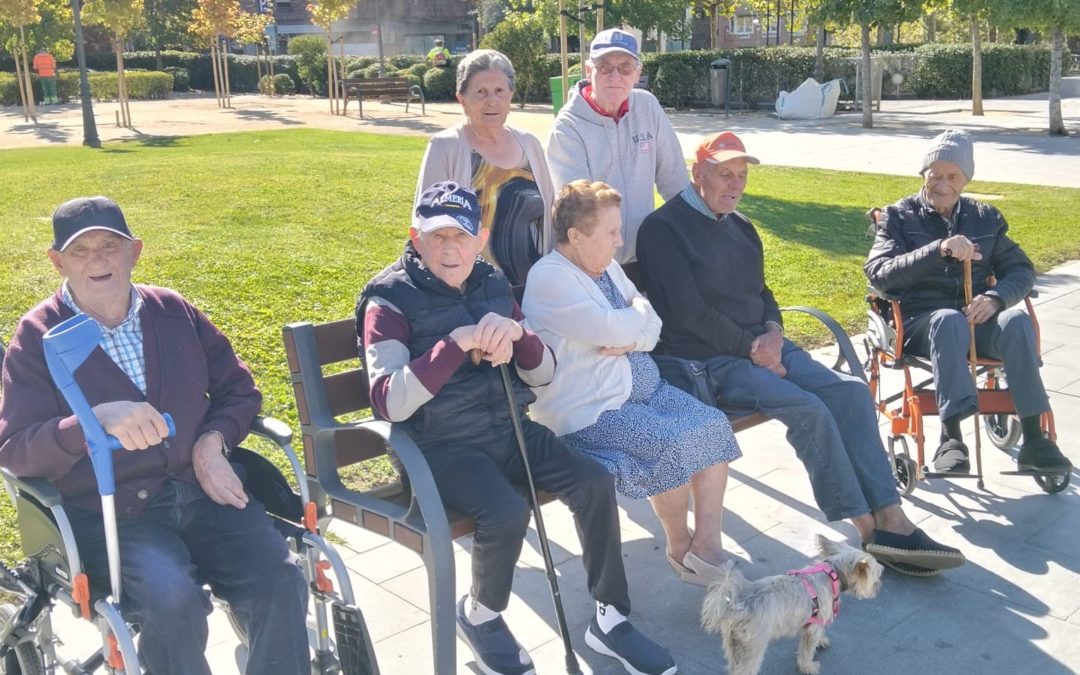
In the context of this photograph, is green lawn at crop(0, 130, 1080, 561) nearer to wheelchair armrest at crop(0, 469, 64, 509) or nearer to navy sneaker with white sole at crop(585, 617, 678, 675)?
wheelchair armrest at crop(0, 469, 64, 509)

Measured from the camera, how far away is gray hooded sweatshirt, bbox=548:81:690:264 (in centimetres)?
429

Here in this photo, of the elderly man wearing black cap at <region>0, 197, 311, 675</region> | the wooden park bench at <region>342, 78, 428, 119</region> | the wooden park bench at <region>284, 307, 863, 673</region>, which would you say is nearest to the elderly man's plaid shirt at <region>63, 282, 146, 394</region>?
the elderly man wearing black cap at <region>0, 197, 311, 675</region>

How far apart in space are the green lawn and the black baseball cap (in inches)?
61.5

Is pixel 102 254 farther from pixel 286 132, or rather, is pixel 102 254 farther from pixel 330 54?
pixel 330 54

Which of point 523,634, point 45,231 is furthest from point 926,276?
point 45,231

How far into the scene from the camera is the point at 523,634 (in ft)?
11.5

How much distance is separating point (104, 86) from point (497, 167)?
32166 mm

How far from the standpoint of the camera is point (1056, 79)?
1758 centimetres

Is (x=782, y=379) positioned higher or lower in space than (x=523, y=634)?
higher

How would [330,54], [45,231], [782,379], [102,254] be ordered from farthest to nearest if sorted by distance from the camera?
[330,54] < [45,231] < [782,379] < [102,254]

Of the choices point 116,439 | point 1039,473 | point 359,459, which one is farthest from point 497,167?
point 1039,473

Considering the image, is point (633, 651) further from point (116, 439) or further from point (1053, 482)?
point (1053, 482)

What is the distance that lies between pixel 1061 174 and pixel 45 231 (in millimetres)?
11682

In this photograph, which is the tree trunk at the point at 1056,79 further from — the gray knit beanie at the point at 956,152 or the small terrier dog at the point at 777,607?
the small terrier dog at the point at 777,607
